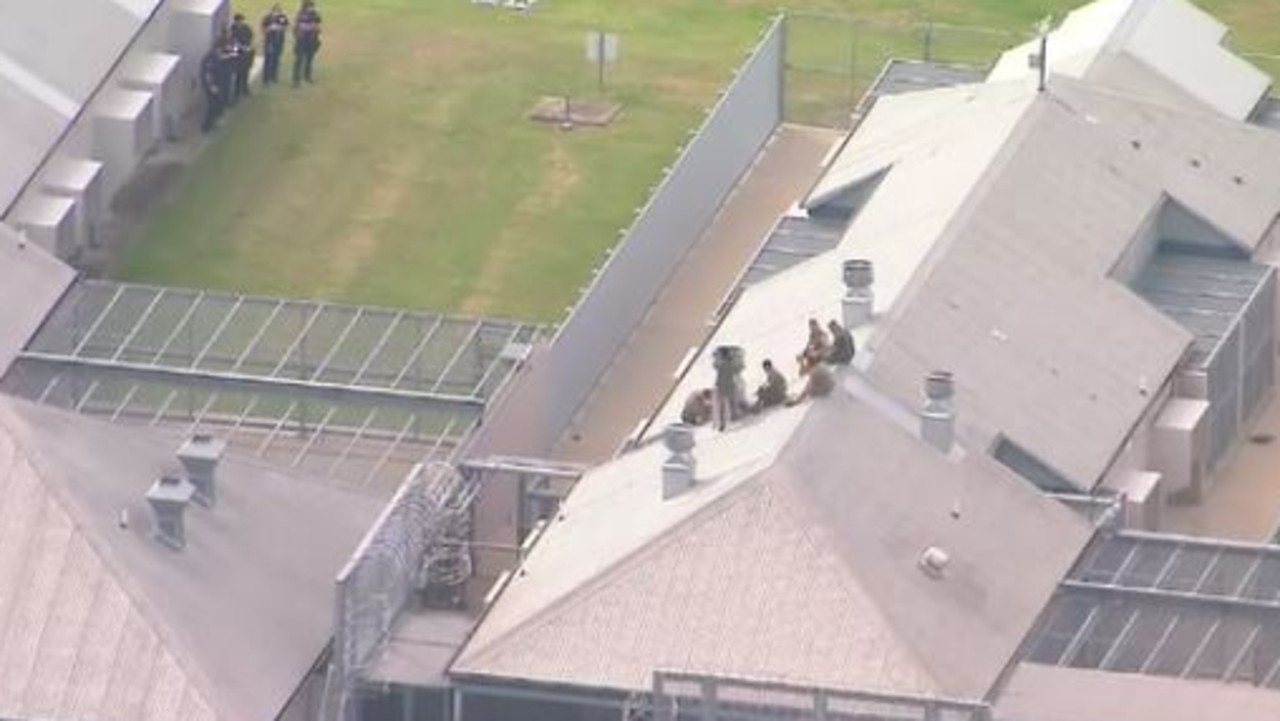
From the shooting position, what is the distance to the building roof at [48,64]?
106 metres

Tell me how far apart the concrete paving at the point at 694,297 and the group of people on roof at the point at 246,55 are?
8740 millimetres

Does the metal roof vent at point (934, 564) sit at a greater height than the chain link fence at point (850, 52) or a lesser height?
greater

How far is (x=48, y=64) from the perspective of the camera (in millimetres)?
108625

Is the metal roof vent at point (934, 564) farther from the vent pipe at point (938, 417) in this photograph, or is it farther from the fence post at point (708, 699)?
the fence post at point (708, 699)

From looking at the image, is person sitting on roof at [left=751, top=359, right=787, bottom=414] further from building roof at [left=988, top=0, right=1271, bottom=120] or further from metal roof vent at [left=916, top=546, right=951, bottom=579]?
building roof at [left=988, top=0, right=1271, bottom=120]

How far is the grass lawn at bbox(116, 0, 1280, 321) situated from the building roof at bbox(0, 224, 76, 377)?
7390mm

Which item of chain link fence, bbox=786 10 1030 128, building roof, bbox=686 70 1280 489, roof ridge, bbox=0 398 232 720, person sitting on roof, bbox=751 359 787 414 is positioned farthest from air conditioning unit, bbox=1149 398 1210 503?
chain link fence, bbox=786 10 1030 128

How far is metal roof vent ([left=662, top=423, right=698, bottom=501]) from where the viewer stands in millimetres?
90250

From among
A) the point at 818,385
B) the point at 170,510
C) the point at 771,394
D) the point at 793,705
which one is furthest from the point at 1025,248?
the point at 793,705

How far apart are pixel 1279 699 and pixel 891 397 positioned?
9717 millimetres

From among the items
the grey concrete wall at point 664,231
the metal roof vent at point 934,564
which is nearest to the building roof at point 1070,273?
the grey concrete wall at point 664,231

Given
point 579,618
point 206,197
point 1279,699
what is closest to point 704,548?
point 579,618

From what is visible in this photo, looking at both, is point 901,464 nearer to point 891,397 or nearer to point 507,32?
point 891,397

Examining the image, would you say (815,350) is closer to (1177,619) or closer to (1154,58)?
(1177,619)
